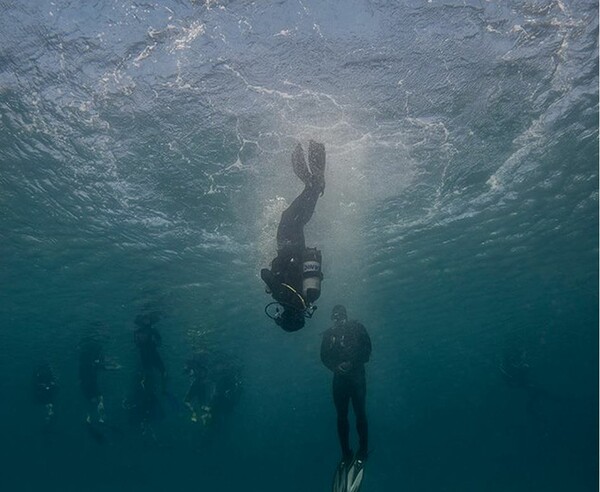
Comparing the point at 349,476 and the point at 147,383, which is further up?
the point at 147,383

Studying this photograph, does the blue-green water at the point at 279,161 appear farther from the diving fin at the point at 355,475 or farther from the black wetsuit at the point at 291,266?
the diving fin at the point at 355,475

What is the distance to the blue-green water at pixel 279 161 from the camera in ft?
31.4

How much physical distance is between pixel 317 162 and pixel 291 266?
7.85ft

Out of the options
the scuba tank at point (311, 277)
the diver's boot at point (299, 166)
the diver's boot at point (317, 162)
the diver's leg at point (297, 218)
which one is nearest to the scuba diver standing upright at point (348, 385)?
the scuba tank at point (311, 277)

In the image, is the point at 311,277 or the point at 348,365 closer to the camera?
the point at 311,277

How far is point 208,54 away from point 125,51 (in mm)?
1792

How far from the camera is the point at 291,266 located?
9.36 m

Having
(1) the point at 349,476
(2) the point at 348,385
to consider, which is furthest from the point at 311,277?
(1) the point at 349,476

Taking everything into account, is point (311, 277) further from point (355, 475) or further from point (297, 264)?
point (355, 475)

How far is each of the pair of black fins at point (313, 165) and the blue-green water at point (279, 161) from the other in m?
2.23

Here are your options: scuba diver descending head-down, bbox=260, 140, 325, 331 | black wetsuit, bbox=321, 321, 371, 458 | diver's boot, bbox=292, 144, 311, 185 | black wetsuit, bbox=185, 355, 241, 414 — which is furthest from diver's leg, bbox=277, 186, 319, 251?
black wetsuit, bbox=185, 355, 241, 414

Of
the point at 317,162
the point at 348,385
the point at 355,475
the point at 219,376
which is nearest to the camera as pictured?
the point at 355,475

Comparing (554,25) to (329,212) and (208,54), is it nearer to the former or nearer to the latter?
(208,54)

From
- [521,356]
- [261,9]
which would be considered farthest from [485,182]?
[521,356]
